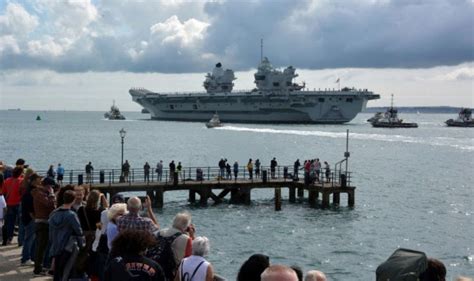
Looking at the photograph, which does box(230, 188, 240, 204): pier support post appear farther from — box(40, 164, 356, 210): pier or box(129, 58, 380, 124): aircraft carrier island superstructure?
box(129, 58, 380, 124): aircraft carrier island superstructure

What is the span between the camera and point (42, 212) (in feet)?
32.7

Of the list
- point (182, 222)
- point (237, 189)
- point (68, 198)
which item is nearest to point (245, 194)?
point (237, 189)

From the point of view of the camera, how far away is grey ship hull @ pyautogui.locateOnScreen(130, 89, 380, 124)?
141875mm

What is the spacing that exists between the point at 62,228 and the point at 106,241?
72 centimetres

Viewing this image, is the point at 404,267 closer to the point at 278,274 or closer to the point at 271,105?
the point at 278,274

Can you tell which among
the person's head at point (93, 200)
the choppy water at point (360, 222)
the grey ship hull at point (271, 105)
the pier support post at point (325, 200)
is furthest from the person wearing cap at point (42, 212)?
the grey ship hull at point (271, 105)

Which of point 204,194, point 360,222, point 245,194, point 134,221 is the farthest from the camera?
point 245,194

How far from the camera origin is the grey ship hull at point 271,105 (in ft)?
465

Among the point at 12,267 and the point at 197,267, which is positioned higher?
the point at 197,267

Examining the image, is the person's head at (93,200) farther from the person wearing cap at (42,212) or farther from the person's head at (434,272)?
the person's head at (434,272)

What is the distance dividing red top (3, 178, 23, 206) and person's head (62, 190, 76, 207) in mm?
3680

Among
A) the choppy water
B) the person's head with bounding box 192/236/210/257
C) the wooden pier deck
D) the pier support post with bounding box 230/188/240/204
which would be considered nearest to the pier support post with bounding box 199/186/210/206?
the wooden pier deck

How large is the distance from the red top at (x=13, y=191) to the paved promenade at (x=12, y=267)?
2.84ft

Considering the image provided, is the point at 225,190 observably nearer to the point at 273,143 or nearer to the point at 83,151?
the point at 83,151
